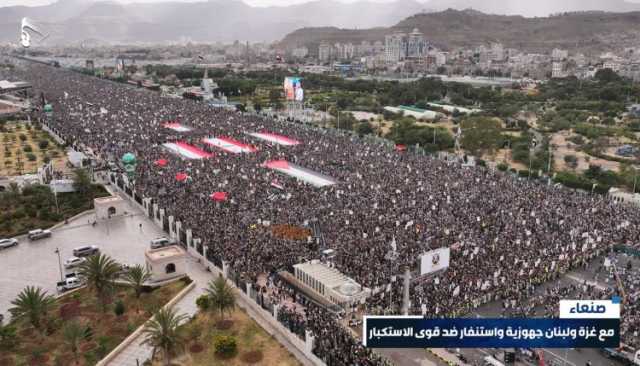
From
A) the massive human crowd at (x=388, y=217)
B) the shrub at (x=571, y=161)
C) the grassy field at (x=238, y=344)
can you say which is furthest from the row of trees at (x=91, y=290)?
the shrub at (x=571, y=161)

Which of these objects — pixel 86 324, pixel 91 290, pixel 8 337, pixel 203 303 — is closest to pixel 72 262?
pixel 91 290

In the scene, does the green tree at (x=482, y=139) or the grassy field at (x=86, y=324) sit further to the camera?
the green tree at (x=482, y=139)

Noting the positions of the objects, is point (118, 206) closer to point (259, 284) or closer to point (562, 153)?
point (259, 284)

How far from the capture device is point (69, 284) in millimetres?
24062

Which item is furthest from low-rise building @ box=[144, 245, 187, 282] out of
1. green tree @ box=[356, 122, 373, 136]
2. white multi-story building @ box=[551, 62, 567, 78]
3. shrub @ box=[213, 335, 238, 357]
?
white multi-story building @ box=[551, 62, 567, 78]

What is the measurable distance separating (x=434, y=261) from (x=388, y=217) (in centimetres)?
677

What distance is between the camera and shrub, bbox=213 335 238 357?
744 inches

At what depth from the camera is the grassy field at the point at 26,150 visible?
4772cm

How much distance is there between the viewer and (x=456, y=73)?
161875 millimetres

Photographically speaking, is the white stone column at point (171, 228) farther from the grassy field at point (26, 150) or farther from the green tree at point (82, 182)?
the grassy field at point (26, 150)

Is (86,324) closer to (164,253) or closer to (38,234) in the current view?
(164,253)

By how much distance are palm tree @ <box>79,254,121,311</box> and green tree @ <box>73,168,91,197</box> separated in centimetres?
1712

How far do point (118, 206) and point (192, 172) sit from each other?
7423 mm
